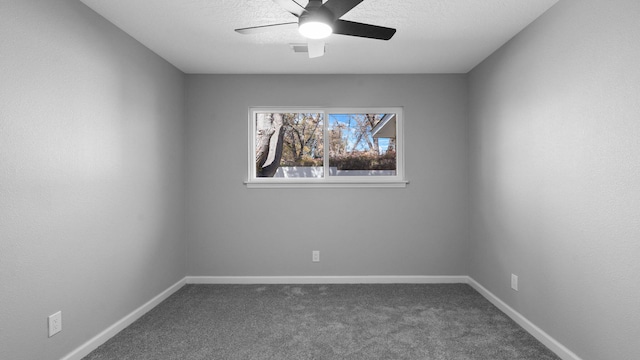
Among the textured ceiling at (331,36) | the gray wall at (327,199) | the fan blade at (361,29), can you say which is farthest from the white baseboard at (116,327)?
the fan blade at (361,29)

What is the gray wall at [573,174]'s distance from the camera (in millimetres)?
1697

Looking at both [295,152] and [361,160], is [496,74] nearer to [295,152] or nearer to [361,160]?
[361,160]

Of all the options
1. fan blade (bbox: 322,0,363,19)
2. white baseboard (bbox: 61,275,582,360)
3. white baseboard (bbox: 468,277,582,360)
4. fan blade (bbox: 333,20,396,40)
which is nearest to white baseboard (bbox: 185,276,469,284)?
white baseboard (bbox: 61,275,582,360)

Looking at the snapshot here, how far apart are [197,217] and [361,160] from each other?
2.01m

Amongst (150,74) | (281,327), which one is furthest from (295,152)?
(281,327)

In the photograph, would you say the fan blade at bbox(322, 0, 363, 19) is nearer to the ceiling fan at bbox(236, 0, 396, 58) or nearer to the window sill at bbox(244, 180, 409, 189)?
the ceiling fan at bbox(236, 0, 396, 58)

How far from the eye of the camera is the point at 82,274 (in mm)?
2184

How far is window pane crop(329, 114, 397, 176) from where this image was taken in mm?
3756

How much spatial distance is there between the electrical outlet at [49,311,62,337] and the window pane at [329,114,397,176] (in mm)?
2650

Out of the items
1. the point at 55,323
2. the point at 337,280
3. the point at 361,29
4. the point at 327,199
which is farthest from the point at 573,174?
the point at 55,323

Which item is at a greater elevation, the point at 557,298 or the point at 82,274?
the point at 82,274

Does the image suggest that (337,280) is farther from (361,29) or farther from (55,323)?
(361,29)

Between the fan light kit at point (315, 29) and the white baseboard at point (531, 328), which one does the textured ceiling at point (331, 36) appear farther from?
the white baseboard at point (531, 328)

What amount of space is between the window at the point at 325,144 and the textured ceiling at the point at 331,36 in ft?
1.64
